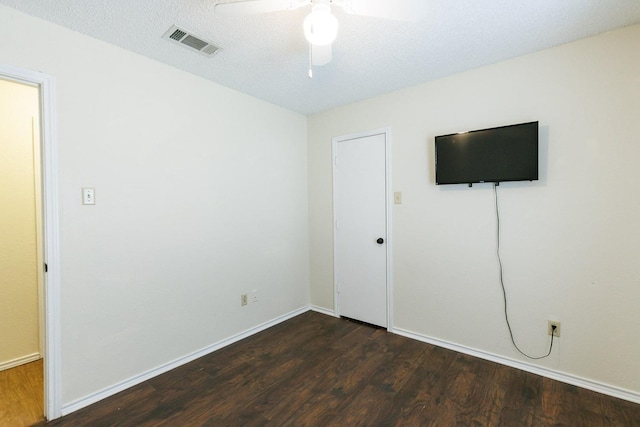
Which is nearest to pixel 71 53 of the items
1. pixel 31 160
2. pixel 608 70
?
pixel 31 160

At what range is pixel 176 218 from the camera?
7.97 feet

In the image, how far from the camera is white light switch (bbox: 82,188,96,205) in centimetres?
194

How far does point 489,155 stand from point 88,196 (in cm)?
294

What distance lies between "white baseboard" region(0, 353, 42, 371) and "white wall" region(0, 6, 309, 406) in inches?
41.6

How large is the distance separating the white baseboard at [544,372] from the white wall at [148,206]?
69.4 inches

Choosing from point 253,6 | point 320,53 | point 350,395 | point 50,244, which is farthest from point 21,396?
point 320,53

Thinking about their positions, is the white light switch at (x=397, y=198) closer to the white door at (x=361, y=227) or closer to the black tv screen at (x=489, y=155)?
the white door at (x=361, y=227)

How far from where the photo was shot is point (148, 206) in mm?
2260

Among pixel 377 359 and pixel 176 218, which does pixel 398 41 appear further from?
pixel 377 359

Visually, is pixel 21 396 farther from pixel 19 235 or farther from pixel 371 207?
pixel 371 207

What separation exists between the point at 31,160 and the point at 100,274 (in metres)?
1.41

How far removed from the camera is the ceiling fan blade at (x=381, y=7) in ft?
5.00

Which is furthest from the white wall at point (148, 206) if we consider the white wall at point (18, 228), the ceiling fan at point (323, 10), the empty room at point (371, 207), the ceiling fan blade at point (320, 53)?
the ceiling fan blade at point (320, 53)

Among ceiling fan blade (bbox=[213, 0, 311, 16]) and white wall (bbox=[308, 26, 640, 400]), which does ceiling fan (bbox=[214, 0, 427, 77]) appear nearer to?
ceiling fan blade (bbox=[213, 0, 311, 16])
